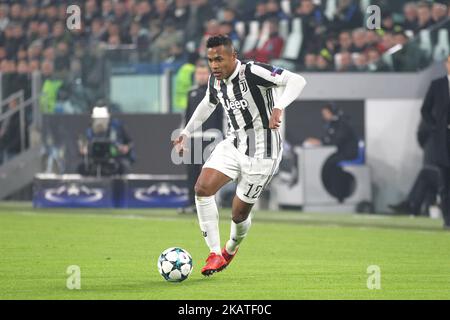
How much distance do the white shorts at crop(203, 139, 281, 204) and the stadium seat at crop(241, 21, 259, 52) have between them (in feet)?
40.1

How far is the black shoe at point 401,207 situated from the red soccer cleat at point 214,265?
9.02 metres

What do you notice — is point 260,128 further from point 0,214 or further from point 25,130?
point 25,130

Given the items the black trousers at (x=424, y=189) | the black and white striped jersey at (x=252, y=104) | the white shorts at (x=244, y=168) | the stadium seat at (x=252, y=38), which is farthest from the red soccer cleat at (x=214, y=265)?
the stadium seat at (x=252, y=38)

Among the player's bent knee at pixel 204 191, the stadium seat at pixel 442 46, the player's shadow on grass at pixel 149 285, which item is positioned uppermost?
the stadium seat at pixel 442 46

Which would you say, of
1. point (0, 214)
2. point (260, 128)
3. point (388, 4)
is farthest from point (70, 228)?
point (388, 4)

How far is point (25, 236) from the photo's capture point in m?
14.4

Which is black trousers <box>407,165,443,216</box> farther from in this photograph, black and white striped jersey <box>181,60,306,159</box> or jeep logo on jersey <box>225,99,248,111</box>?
jeep logo on jersey <box>225,99,248,111</box>

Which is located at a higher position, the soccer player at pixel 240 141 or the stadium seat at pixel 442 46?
the stadium seat at pixel 442 46

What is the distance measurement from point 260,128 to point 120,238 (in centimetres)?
424

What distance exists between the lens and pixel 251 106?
10.5m

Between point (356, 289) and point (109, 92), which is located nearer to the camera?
point (356, 289)

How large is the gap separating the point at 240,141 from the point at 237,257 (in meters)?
1.88

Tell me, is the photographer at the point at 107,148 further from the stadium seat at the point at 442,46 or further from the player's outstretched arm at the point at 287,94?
the player's outstretched arm at the point at 287,94

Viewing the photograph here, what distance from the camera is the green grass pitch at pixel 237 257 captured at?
923 cm
